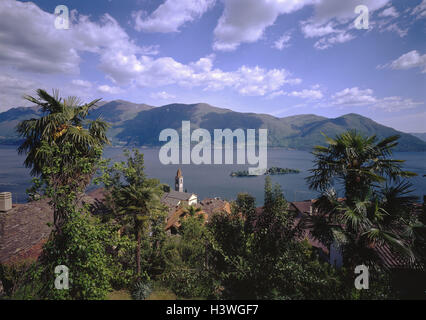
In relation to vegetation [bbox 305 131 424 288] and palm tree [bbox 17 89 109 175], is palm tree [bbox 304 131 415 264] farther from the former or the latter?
palm tree [bbox 17 89 109 175]

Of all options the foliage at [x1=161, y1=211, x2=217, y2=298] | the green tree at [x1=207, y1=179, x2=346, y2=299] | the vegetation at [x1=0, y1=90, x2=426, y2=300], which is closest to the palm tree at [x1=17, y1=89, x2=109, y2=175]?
the vegetation at [x1=0, y1=90, x2=426, y2=300]

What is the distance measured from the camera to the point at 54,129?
723cm

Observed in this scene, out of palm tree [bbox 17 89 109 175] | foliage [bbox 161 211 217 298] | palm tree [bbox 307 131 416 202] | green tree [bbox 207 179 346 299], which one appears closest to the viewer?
palm tree [bbox 307 131 416 202]

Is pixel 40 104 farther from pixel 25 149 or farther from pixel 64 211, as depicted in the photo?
pixel 64 211

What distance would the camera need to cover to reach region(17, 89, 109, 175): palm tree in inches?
281

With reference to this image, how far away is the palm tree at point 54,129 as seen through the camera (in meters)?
7.14

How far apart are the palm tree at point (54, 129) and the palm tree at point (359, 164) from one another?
305 inches

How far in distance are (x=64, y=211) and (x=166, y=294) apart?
7.16 m

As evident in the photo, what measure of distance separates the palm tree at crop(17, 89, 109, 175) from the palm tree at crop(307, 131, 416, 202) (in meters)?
7.74

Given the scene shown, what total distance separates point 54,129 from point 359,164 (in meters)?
9.77

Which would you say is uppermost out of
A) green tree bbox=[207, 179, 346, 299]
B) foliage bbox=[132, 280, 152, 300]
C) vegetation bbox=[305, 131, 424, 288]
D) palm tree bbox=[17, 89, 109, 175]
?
palm tree bbox=[17, 89, 109, 175]
